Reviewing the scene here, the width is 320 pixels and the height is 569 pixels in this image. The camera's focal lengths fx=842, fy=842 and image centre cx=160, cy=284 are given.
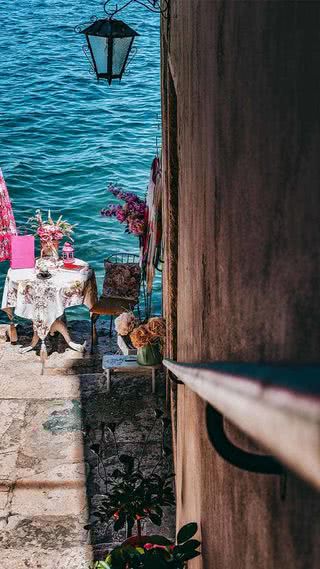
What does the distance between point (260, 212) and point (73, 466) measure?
5068mm

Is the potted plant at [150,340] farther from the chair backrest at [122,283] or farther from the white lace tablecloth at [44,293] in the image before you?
the chair backrest at [122,283]

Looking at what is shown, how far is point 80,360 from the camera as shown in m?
8.17

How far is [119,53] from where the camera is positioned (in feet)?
23.1

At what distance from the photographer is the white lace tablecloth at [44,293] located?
808cm

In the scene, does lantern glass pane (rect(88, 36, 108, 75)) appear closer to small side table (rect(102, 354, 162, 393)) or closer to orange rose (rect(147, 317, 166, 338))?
orange rose (rect(147, 317, 166, 338))

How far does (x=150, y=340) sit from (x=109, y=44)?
2.45 m

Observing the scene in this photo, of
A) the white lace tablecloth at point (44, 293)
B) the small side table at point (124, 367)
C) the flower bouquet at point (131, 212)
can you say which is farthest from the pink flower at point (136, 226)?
the small side table at point (124, 367)

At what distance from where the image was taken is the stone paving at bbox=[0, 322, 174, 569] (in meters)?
5.34

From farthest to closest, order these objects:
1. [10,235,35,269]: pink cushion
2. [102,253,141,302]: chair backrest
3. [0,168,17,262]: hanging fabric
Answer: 1. [102,253,141,302]: chair backrest
2. [0,168,17,262]: hanging fabric
3. [10,235,35,269]: pink cushion

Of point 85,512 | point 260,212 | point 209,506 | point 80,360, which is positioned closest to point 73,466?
point 85,512

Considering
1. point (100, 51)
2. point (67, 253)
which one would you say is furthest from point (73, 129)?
point (100, 51)

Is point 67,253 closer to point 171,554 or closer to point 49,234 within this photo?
point 49,234

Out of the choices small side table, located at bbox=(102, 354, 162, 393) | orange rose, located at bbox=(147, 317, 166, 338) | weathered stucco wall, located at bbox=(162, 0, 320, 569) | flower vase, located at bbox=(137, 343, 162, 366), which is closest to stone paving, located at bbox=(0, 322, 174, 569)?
small side table, located at bbox=(102, 354, 162, 393)

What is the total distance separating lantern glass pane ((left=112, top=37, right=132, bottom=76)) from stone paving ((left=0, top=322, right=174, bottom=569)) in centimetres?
273
